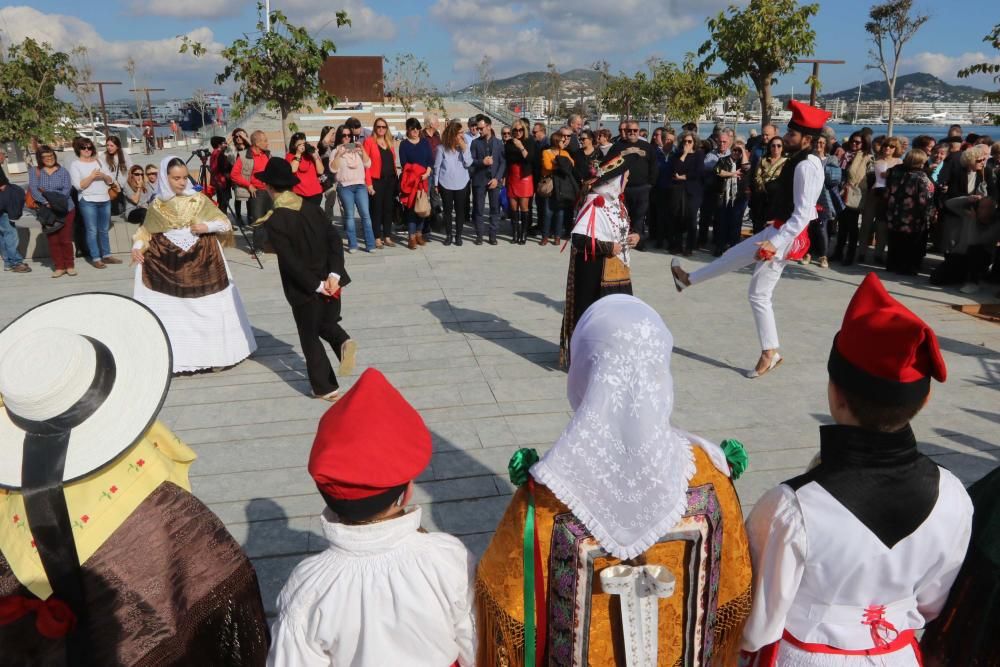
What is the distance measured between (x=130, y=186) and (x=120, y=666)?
35.5 feet

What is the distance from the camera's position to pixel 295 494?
408 centimetres

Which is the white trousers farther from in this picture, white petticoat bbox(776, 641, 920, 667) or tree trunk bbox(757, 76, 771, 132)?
tree trunk bbox(757, 76, 771, 132)

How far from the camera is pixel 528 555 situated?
5.61ft

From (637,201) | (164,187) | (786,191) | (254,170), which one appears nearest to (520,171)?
(637,201)

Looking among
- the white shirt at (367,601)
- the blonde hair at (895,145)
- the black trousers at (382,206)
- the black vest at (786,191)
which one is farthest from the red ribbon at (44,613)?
the blonde hair at (895,145)

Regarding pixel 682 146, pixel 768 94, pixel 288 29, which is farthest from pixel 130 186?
pixel 768 94

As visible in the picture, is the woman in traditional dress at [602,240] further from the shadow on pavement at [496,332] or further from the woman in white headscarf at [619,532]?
the woman in white headscarf at [619,532]

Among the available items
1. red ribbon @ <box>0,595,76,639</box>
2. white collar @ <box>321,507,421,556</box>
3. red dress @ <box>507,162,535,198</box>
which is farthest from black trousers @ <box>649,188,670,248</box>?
red ribbon @ <box>0,595,76,639</box>

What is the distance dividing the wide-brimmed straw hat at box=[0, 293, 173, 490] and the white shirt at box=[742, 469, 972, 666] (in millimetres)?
1750

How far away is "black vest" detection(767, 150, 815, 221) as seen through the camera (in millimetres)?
5312

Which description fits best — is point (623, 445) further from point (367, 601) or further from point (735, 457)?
point (367, 601)

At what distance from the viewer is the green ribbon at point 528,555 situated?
5.61 ft

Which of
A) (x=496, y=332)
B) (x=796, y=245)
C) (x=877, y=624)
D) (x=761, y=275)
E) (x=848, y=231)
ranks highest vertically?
(x=796, y=245)

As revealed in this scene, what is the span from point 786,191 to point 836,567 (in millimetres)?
4248
